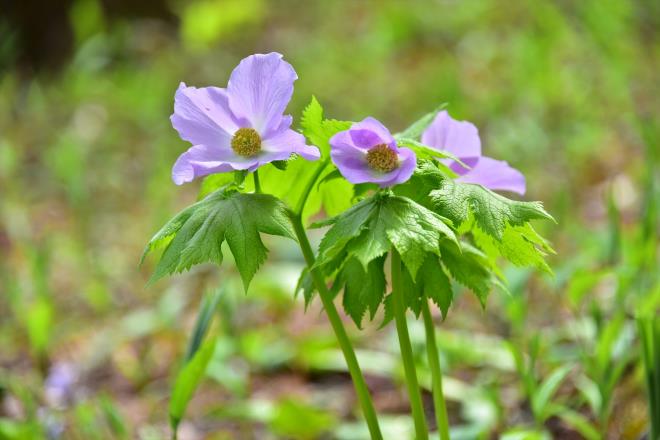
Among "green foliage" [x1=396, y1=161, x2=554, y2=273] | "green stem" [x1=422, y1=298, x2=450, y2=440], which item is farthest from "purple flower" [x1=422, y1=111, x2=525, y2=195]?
"green stem" [x1=422, y1=298, x2=450, y2=440]

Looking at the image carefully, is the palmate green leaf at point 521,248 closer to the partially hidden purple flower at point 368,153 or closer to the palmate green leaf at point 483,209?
the palmate green leaf at point 483,209

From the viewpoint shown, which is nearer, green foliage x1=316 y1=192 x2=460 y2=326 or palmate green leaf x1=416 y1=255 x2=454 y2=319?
green foliage x1=316 y1=192 x2=460 y2=326

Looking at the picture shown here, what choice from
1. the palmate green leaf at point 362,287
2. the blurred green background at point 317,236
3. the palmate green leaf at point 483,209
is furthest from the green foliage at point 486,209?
the blurred green background at point 317,236

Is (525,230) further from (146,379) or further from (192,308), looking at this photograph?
(192,308)

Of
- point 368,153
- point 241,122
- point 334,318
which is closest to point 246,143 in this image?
point 241,122

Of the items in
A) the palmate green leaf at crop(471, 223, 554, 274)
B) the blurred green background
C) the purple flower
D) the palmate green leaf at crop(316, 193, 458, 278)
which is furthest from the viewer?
the blurred green background

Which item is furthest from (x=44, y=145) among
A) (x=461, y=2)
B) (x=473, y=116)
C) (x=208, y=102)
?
(x=208, y=102)

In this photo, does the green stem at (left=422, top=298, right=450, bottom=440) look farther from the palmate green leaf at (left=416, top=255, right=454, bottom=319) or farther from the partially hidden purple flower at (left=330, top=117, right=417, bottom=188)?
the partially hidden purple flower at (left=330, top=117, right=417, bottom=188)
